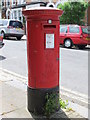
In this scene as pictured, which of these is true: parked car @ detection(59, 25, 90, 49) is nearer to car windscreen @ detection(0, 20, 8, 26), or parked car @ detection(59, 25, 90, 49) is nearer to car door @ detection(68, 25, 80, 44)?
car door @ detection(68, 25, 80, 44)

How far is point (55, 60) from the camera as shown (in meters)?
3.55

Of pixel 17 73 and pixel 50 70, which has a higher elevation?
pixel 50 70

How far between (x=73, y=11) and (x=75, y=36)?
6.20 metres

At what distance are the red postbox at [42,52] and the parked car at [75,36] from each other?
10144 millimetres

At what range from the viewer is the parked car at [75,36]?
13.4 meters

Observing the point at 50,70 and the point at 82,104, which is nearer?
the point at 50,70

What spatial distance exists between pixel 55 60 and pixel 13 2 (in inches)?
1224

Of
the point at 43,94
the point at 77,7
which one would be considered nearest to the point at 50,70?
the point at 43,94

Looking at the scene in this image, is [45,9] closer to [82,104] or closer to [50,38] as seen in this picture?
[50,38]

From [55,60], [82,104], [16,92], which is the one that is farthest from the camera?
[16,92]

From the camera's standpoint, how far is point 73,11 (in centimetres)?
1903

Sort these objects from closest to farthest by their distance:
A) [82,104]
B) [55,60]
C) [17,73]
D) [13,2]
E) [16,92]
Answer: [55,60]
[82,104]
[16,92]
[17,73]
[13,2]

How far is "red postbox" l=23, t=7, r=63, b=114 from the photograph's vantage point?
11.0ft

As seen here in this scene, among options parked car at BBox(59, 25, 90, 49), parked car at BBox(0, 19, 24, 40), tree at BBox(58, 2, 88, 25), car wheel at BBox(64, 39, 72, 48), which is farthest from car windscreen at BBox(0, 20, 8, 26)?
car wheel at BBox(64, 39, 72, 48)
